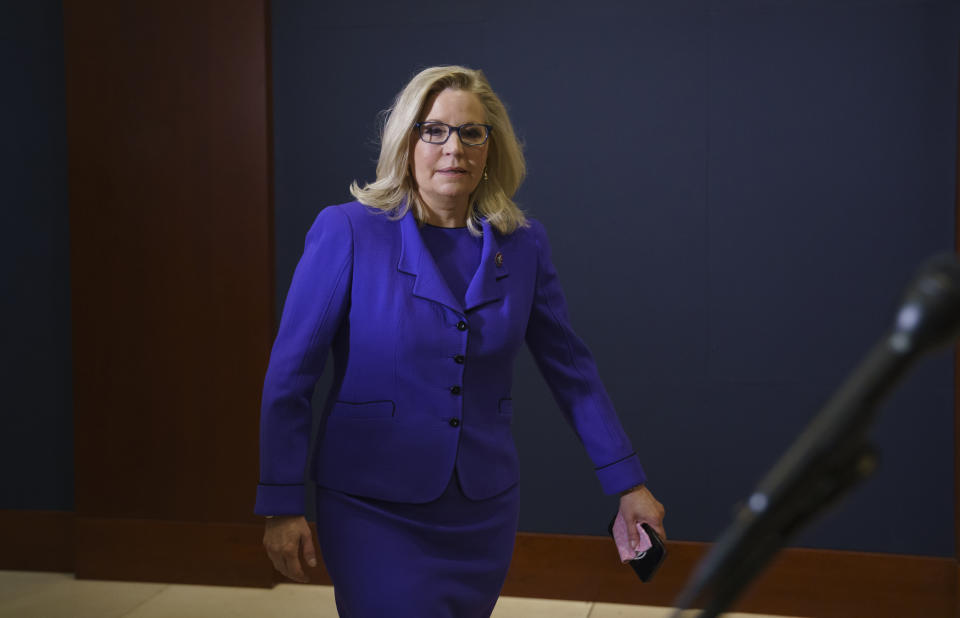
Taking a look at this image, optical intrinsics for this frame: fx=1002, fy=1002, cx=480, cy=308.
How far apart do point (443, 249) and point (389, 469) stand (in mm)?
481

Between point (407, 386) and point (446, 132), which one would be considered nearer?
point (407, 386)

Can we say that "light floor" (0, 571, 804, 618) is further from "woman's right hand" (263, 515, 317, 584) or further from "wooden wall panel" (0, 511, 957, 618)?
"woman's right hand" (263, 515, 317, 584)

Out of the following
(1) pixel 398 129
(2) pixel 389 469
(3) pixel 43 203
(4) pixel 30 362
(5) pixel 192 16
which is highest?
(5) pixel 192 16

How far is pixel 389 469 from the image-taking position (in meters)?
1.98

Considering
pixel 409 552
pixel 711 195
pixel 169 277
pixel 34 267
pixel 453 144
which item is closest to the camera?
pixel 409 552

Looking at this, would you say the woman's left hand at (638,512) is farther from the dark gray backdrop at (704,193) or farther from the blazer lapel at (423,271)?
the dark gray backdrop at (704,193)

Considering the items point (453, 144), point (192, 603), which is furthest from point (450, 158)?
point (192, 603)

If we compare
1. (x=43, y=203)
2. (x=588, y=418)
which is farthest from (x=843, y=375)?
(x=43, y=203)

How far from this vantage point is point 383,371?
2.00 m

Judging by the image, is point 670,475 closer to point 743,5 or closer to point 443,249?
point 743,5

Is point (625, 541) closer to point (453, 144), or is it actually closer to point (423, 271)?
point (423, 271)

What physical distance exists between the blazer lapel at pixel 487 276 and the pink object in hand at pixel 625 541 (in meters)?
0.57

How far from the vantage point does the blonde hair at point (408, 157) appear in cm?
211

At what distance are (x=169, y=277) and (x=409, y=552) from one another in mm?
2514
